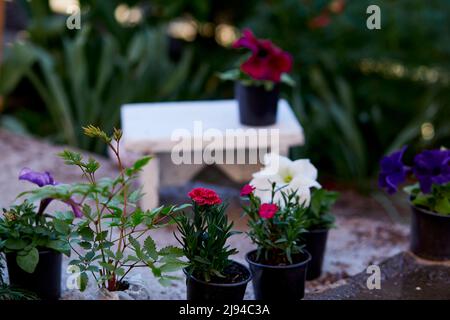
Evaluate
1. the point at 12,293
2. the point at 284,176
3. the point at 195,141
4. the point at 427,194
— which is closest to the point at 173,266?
the point at 12,293

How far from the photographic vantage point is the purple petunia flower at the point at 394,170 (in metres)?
2.59

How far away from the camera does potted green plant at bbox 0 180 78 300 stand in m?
2.19

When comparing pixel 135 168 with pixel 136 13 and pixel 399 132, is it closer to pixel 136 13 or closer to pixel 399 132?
pixel 399 132

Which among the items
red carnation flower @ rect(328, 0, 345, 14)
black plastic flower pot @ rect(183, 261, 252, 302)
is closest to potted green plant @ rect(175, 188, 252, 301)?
black plastic flower pot @ rect(183, 261, 252, 302)

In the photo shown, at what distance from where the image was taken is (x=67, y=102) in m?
4.60

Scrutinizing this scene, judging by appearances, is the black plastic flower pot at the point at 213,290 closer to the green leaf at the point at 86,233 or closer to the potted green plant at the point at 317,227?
the green leaf at the point at 86,233

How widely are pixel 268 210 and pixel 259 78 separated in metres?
1.06

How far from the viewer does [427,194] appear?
2652 mm

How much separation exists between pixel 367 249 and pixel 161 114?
3.78ft

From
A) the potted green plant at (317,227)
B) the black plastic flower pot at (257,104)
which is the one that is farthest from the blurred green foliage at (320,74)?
the potted green plant at (317,227)

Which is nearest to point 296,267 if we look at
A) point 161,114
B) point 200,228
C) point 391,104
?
point 200,228

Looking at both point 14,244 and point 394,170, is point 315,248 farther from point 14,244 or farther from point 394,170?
point 14,244

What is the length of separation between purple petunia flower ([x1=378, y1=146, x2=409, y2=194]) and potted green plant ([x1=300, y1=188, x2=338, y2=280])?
0.79 ft

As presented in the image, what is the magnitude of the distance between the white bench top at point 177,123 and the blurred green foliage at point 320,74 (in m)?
0.79
